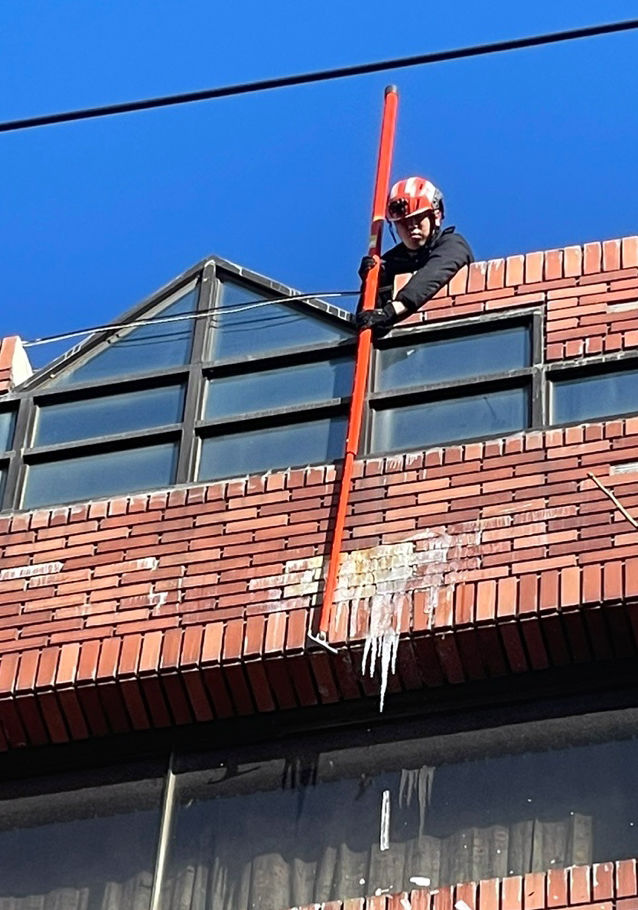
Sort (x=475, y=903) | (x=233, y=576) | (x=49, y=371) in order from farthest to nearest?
(x=49, y=371) < (x=233, y=576) < (x=475, y=903)

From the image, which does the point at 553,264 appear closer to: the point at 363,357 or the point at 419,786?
the point at 363,357

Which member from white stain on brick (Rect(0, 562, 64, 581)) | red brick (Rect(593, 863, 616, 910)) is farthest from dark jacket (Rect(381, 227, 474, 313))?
red brick (Rect(593, 863, 616, 910))

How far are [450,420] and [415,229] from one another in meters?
1.39

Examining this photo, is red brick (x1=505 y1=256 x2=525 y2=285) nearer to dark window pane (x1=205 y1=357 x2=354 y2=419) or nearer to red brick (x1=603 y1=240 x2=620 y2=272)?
red brick (x1=603 y1=240 x2=620 y2=272)

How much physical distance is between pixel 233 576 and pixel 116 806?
114 cm

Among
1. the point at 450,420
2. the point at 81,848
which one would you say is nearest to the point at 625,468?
the point at 450,420

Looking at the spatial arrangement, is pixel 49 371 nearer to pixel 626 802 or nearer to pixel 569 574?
pixel 569 574

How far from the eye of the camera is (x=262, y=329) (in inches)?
420

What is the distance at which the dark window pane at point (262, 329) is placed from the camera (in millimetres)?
10492

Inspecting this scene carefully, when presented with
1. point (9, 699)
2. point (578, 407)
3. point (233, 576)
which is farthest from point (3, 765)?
point (578, 407)

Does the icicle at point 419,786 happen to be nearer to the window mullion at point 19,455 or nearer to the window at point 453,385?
the window at point 453,385

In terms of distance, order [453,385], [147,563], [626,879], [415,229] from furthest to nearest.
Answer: [415,229]
[453,385]
[147,563]
[626,879]

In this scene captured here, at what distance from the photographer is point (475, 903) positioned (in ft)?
27.0

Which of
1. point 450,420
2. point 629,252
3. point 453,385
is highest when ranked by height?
point 629,252
